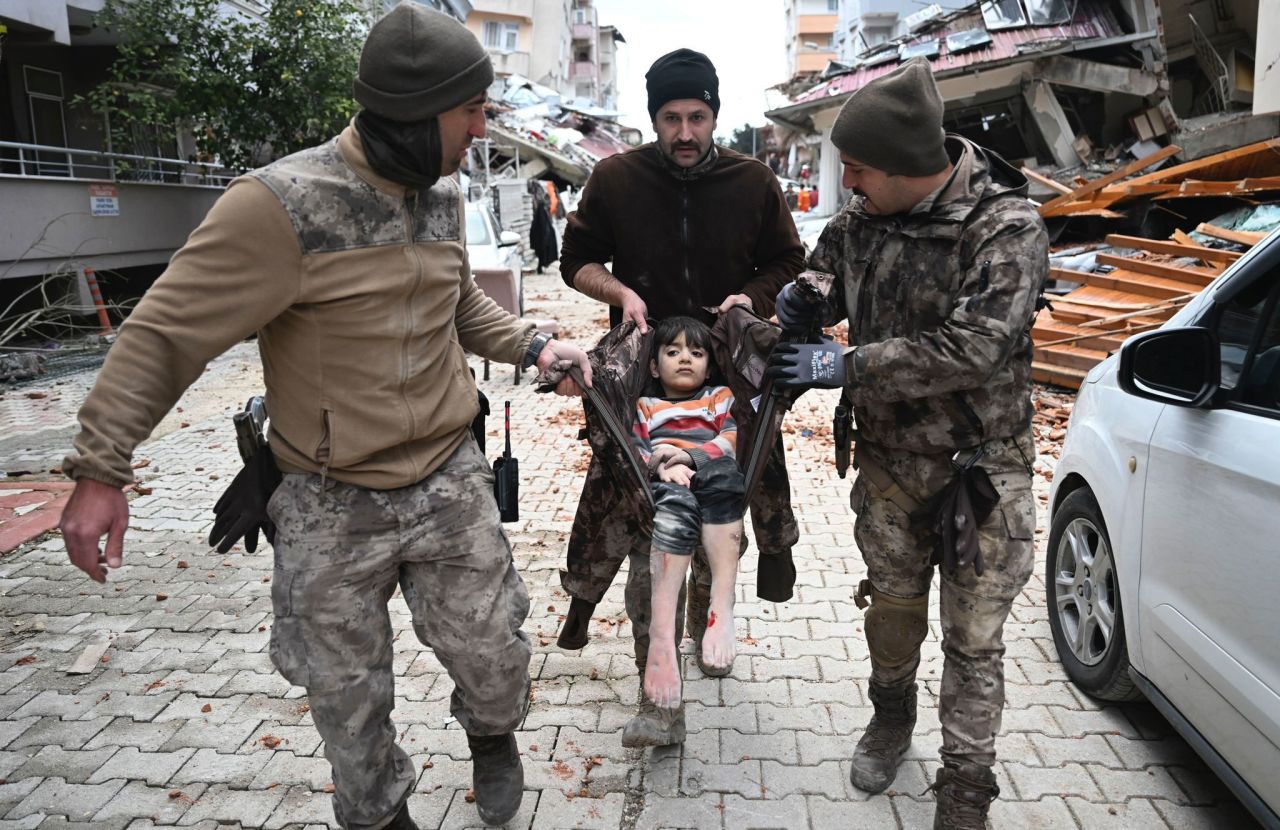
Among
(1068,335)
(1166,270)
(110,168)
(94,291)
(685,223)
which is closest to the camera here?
(685,223)

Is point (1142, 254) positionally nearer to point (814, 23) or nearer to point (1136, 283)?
point (1136, 283)

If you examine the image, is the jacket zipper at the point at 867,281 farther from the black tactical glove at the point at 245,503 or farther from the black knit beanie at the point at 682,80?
the black tactical glove at the point at 245,503

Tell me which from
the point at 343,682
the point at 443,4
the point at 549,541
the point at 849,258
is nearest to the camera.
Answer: the point at 343,682

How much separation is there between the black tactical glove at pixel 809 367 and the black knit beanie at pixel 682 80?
1180 mm

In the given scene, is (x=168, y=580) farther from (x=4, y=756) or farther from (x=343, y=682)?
(x=343, y=682)

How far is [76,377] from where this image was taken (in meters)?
11.2

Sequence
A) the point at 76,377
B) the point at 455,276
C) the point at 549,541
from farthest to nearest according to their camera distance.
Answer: the point at 76,377
the point at 549,541
the point at 455,276

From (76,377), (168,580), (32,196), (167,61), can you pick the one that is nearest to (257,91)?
(167,61)

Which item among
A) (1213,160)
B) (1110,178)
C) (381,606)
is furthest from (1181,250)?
(381,606)

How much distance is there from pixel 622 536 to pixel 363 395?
1.27m

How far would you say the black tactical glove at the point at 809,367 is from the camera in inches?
113

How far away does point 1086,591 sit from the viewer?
3.81 meters

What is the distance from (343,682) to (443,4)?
128 feet

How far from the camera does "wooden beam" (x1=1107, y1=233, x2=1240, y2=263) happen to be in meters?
10.0
